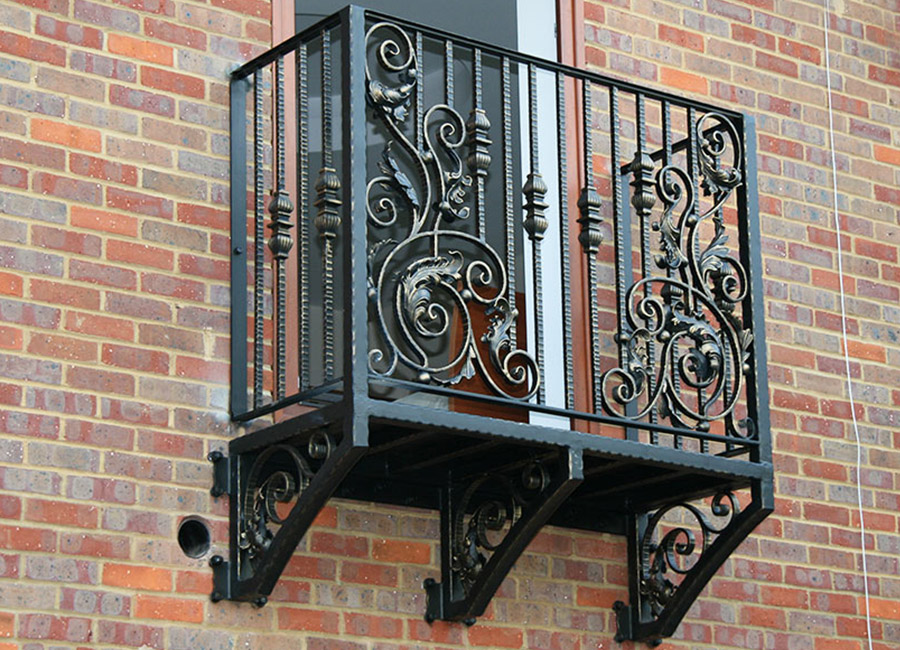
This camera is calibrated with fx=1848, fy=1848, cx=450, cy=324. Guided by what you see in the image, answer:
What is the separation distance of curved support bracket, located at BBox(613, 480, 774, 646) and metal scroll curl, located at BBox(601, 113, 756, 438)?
268 mm

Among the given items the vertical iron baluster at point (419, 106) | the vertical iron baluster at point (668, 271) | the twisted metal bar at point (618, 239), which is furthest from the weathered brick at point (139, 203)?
the vertical iron baluster at point (668, 271)

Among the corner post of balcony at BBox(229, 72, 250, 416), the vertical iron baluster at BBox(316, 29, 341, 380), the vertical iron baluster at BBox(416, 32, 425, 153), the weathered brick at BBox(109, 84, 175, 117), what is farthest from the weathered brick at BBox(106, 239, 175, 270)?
the vertical iron baluster at BBox(416, 32, 425, 153)

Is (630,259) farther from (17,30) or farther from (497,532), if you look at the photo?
(17,30)

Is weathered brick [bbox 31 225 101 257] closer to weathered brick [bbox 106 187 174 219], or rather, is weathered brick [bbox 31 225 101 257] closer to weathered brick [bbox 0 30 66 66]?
weathered brick [bbox 106 187 174 219]

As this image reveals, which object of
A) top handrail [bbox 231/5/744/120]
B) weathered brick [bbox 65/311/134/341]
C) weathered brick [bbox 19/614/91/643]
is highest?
top handrail [bbox 231/5/744/120]

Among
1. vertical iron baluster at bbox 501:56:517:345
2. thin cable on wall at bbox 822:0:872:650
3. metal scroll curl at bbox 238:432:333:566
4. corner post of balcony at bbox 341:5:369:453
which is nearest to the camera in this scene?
corner post of balcony at bbox 341:5:369:453

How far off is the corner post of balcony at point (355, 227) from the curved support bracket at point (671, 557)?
148 cm

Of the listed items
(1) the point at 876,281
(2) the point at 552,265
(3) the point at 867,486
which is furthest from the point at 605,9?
(3) the point at 867,486

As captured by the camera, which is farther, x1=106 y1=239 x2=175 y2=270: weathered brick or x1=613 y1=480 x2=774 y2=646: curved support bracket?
x1=613 y1=480 x2=774 y2=646: curved support bracket

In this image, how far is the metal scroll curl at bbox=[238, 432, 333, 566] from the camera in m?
5.36

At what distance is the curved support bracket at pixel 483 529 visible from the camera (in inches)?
220

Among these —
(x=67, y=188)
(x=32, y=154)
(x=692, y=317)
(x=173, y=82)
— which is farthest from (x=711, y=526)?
(x=32, y=154)

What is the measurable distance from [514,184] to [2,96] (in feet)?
6.51

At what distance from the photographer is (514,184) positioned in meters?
6.64
